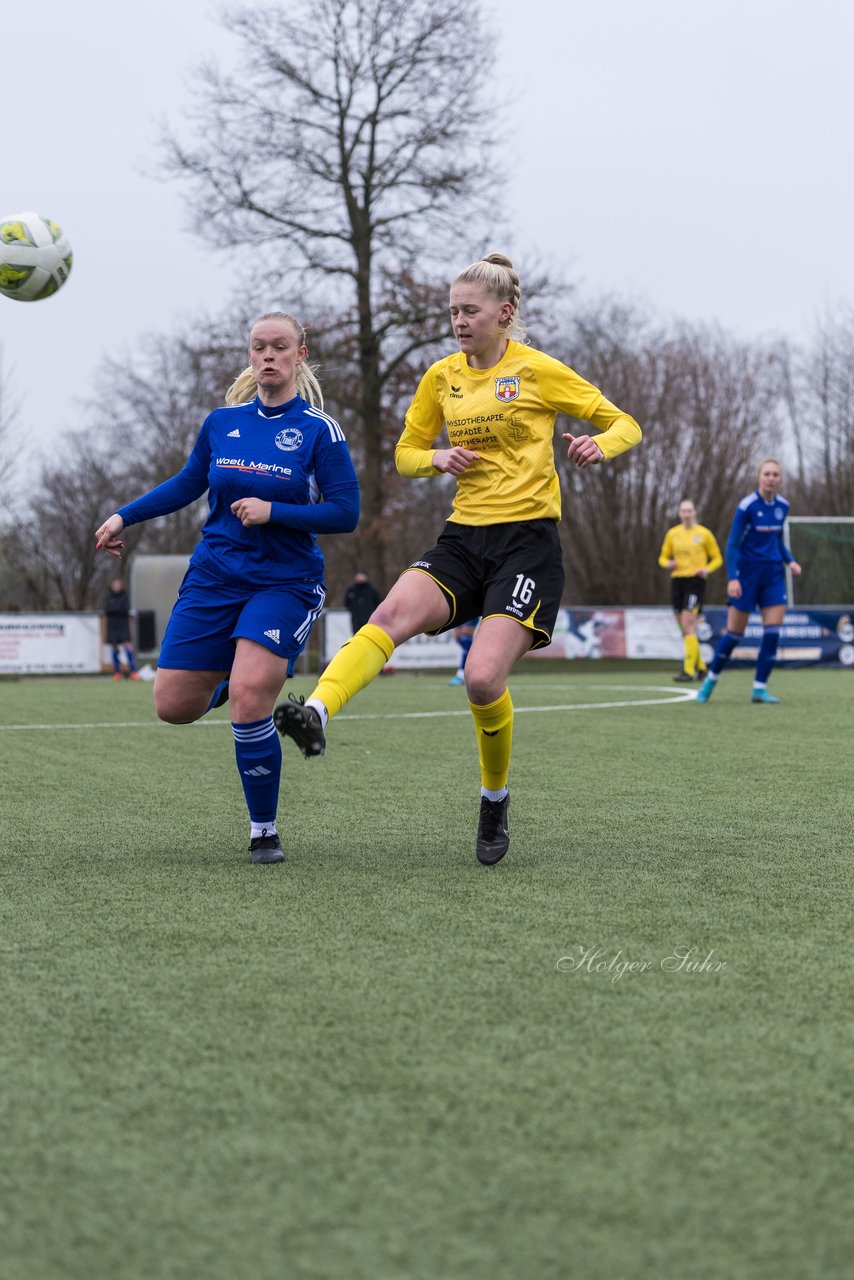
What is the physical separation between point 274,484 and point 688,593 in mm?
13852

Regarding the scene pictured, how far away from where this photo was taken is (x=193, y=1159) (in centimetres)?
207

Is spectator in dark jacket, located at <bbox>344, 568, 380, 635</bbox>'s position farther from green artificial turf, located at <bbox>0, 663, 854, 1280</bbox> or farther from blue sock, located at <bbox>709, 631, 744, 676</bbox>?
green artificial turf, located at <bbox>0, 663, 854, 1280</bbox>

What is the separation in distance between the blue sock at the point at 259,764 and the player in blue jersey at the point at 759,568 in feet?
29.2

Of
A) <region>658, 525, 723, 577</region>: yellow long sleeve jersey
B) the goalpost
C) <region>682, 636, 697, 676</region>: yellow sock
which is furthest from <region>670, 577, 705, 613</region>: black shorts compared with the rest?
the goalpost

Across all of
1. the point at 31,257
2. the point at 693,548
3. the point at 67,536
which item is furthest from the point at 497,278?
the point at 67,536

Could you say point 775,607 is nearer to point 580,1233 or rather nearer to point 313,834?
point 313,834

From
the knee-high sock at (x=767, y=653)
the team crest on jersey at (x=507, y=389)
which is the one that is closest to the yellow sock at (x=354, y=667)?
the team crest on jersey at (x=507, y=389)

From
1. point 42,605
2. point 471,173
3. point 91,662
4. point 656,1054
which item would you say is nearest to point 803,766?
point 656,1054

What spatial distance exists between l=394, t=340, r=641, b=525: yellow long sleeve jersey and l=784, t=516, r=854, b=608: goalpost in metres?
21.6

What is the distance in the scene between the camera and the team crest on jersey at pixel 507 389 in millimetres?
5051

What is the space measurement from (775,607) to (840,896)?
9.74m

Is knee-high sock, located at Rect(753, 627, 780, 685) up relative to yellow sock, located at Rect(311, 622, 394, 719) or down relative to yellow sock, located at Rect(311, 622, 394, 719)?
down

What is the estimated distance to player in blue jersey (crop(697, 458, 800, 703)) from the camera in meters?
13.2

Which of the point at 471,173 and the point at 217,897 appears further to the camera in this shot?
the point at 471,173
